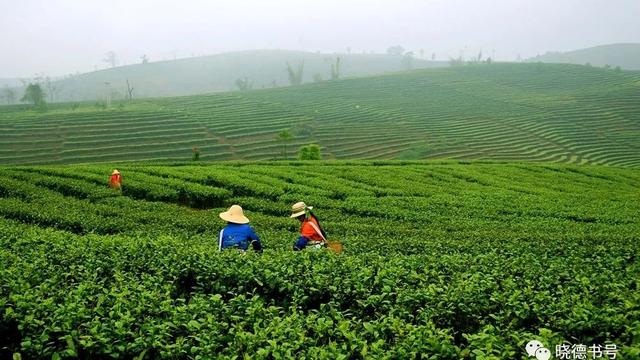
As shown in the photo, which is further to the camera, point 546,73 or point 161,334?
point 546,73

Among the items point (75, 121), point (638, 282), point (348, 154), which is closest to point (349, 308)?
point (638, 282)

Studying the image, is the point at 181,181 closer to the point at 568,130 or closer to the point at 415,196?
the point at 415,196

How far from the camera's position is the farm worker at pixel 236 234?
364 inches

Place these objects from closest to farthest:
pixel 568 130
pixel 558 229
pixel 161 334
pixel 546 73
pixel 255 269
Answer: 1. pixel 161 334
2. pixel 255 269
3. pixel 558 229
4. pixel 568 130
5. pixel 546 73

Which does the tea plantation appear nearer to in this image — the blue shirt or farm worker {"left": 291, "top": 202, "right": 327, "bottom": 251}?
the blue shirt

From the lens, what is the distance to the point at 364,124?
87.9 m

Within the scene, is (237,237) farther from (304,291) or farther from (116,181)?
(116,181)

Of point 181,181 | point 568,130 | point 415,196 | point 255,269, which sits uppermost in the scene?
point 255,269

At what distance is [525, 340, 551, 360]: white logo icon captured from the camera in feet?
13.5

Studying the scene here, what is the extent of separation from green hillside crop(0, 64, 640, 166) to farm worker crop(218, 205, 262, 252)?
54535 millimetres

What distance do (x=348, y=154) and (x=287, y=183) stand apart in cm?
4539

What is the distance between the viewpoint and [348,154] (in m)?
69.0

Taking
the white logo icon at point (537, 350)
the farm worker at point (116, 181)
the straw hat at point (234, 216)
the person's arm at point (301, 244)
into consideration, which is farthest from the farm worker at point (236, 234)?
the farm worker at point (116, 181)

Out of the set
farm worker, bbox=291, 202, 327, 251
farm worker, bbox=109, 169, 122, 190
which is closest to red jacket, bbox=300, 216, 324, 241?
farm worker, bbox=291, 202, 327, 251
